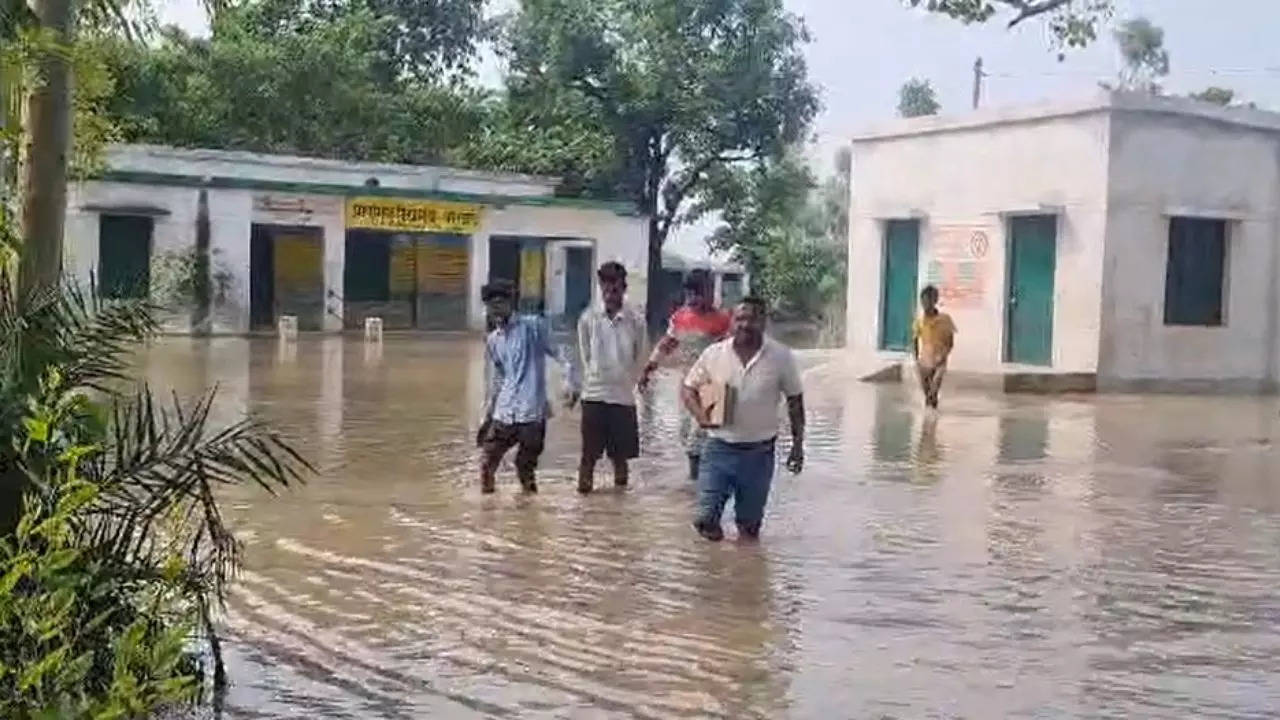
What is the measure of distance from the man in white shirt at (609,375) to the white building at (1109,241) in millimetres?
13255

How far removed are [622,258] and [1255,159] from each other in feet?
69.2

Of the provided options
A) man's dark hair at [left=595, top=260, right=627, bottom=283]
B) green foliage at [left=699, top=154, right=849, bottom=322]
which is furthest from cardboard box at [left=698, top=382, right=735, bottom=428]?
green foliage at [left=699, top=154, right=849, bottom=322]

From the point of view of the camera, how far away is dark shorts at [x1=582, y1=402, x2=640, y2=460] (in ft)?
37.9

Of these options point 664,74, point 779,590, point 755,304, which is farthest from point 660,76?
point 779,590

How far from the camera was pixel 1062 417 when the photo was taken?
65.8 ft

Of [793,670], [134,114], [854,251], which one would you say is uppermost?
[134,114]

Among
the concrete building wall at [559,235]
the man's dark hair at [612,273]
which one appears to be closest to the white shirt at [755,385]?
the man's dark hair at [612,273]

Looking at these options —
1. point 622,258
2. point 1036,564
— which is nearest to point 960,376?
point 1036,564

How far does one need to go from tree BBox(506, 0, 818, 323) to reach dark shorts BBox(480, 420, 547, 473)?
34723 mm

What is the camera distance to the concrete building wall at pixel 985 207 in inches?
1001

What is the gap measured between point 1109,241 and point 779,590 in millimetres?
18014

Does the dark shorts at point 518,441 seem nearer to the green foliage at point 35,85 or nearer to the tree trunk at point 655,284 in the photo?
the green foliage at point 35,85

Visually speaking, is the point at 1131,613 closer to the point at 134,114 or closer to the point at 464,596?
the point at 464,596

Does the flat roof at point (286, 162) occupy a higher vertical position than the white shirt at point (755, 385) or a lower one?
higher
